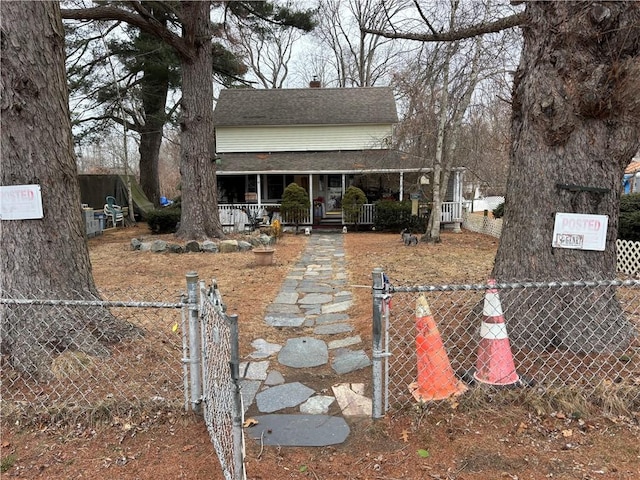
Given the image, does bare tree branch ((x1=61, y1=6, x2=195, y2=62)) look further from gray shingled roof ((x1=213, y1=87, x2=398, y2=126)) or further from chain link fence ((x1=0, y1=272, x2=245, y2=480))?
chain link fence ((x1=0, y1=272, x2=245, y2=480))

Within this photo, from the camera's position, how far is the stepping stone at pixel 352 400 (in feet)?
9.80

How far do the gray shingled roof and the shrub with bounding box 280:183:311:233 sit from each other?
170 inches

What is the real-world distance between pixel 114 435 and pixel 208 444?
645 mm

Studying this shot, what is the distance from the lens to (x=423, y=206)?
15625mm

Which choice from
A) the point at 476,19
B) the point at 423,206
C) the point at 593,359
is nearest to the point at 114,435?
the point at 593,359

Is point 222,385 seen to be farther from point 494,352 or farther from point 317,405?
point 494,352

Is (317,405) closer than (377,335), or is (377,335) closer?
(377,335)

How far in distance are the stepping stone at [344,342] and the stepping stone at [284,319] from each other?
79 centimetres

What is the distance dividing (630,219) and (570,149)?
21.1 ft

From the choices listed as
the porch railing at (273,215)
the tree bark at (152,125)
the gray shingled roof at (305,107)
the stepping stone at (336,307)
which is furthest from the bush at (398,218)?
the tree bark at (152,125)

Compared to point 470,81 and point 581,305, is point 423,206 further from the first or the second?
point 581,305

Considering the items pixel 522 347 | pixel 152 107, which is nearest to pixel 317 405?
pixel 522 347

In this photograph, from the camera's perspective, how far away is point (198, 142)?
471 inches

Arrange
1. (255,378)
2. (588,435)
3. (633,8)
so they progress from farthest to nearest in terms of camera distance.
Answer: (255,378)
(633,8)
(588,435)
